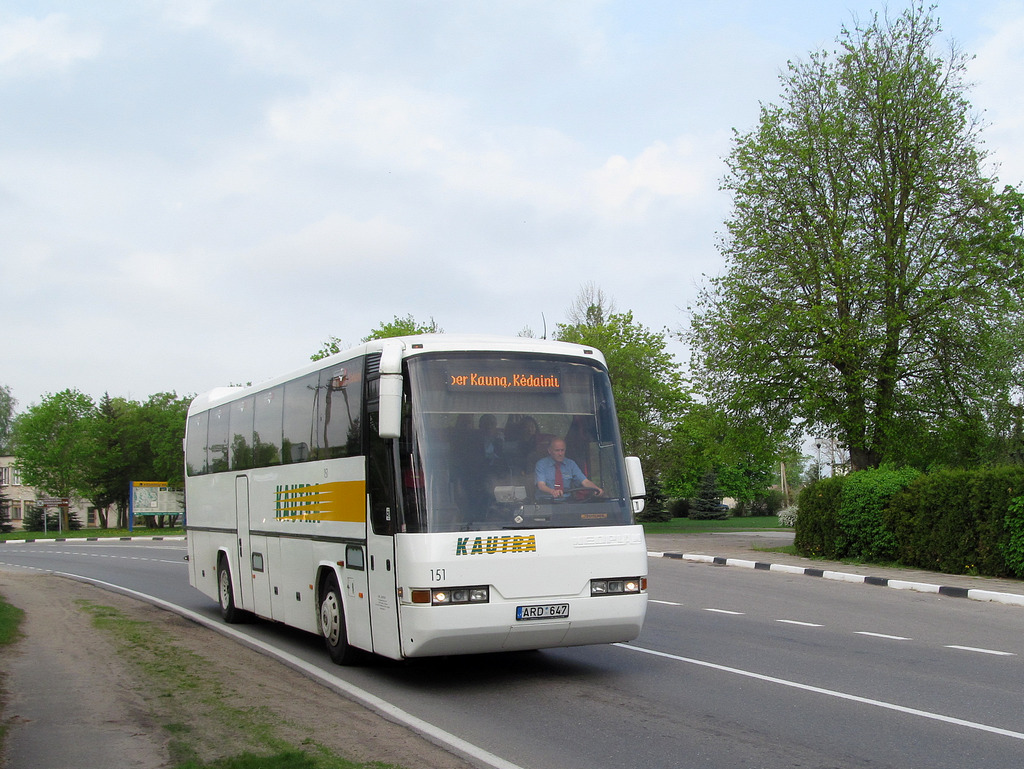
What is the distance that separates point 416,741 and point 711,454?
2769 centimetres

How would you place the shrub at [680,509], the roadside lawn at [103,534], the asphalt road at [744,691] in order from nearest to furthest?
the asphalt road at [744,691]
the roadside lawn at [103,534]
the shrub at [680,509]

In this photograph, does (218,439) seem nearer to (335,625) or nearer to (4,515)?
(335,625)

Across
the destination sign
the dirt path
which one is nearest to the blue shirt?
the destination sign

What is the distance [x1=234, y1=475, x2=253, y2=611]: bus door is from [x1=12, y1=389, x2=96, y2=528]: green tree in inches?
2294

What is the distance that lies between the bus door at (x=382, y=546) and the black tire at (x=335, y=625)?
3.14 ft

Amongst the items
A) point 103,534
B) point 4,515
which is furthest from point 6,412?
point 103,534

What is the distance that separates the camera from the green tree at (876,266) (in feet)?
90.7

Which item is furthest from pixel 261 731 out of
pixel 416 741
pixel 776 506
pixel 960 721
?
pixel 776 506

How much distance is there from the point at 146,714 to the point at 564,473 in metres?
3.84

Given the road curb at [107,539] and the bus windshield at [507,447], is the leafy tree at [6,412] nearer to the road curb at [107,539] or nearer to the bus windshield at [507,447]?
the road curb at [107,539]

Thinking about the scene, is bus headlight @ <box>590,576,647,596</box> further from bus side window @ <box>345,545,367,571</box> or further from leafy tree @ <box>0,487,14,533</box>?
leafy tree @ <box>0,487,14,533</box>

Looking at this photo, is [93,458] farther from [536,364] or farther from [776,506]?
[536,364]

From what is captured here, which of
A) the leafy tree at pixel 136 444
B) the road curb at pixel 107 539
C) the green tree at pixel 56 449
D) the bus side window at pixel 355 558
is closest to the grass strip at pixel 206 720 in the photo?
the bus side window at pixel 355 558

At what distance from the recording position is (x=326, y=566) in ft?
33.5
